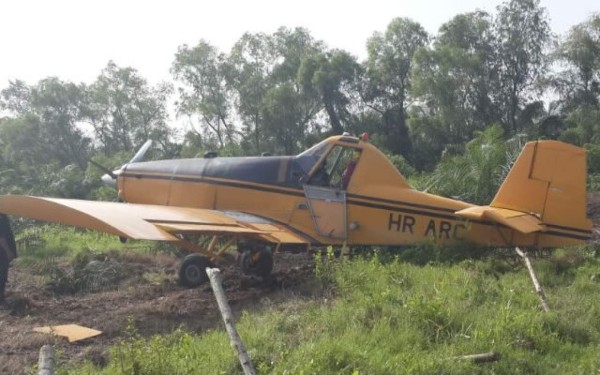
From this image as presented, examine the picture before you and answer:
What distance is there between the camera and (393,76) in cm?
3238

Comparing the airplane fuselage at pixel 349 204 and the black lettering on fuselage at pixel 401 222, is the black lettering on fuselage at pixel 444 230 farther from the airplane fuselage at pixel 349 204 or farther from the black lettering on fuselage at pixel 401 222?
the black lettering on fuselage at pixel 401 222

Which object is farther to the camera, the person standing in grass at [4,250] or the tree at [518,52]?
the tree at [518,52]

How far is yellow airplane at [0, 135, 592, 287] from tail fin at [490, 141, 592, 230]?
0.01 metres

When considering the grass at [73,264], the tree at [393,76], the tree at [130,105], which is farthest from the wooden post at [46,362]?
the tree at [130,105]

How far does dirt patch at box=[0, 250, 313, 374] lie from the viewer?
4812mm

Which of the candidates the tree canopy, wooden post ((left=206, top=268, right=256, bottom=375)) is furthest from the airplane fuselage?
the tree canopy

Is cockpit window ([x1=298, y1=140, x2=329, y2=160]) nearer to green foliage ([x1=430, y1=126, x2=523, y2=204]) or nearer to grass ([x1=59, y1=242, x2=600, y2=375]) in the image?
grass ([x1=59, y1=242, x2=600, y2=375])

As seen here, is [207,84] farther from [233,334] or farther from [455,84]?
[233,334]

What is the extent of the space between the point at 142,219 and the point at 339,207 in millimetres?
2984

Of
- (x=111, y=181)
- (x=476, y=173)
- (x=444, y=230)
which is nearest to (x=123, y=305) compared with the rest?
(x=444, y=230)

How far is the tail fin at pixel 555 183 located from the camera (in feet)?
25.0

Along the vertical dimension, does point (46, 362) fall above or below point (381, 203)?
below

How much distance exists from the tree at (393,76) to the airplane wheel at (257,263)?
960 inches

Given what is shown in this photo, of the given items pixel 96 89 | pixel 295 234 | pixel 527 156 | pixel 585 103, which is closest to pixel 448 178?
pixel 527 156
